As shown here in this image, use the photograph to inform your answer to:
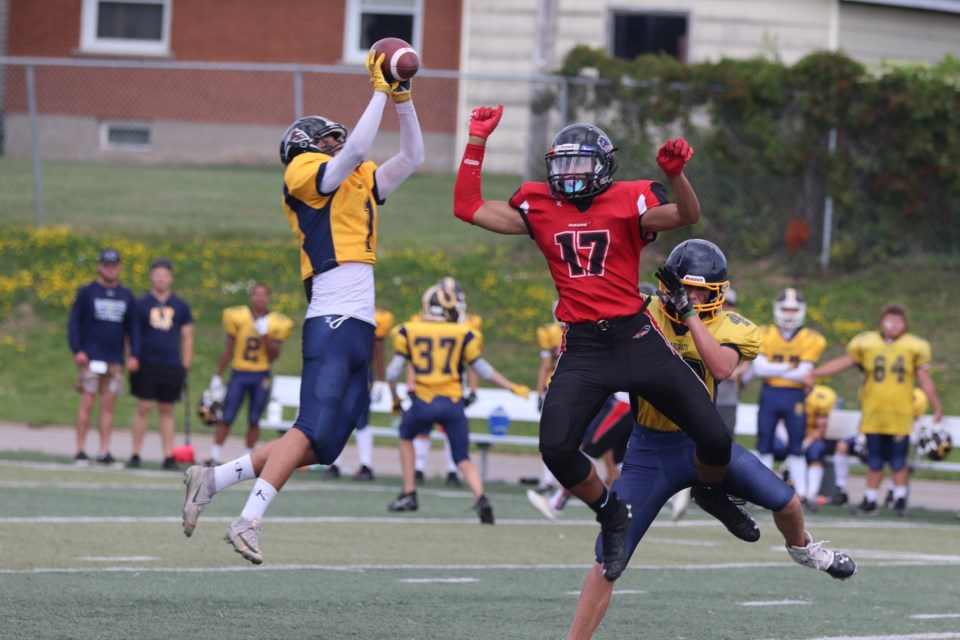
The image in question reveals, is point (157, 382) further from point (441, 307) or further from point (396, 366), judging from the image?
point (441, 307)

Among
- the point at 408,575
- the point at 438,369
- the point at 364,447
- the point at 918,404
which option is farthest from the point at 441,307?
the point at 918,404

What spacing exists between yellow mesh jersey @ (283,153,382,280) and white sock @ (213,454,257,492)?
0.92 metres

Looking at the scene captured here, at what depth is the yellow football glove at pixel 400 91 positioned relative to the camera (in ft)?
21.7

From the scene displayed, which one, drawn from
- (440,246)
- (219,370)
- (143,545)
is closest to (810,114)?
(440,246)

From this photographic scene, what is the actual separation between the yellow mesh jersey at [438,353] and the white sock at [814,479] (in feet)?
11.9

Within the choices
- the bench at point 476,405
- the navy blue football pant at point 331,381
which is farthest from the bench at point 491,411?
the navy blue football pant at point 331,381

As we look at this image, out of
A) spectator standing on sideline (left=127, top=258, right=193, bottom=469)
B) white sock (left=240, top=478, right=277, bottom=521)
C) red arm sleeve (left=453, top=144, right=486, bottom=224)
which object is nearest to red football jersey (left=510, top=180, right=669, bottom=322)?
red arm sleeve (left=453, top=144, right=486, bottom=224)

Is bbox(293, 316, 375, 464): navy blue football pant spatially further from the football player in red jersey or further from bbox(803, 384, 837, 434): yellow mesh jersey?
bbox(803, 384, 837, 434): yellow mesh jersey

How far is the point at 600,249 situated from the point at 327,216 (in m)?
1.42

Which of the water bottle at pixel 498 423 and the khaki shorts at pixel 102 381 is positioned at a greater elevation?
the khaki shorts at pixel 102 381

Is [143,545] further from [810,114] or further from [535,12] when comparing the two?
[535,12]

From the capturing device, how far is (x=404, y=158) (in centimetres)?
695

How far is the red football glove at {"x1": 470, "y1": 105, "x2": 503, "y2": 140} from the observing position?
21.2ft

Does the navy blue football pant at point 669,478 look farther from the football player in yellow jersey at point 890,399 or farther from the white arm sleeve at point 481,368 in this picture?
the football player in yellow jersey at point 890,399
